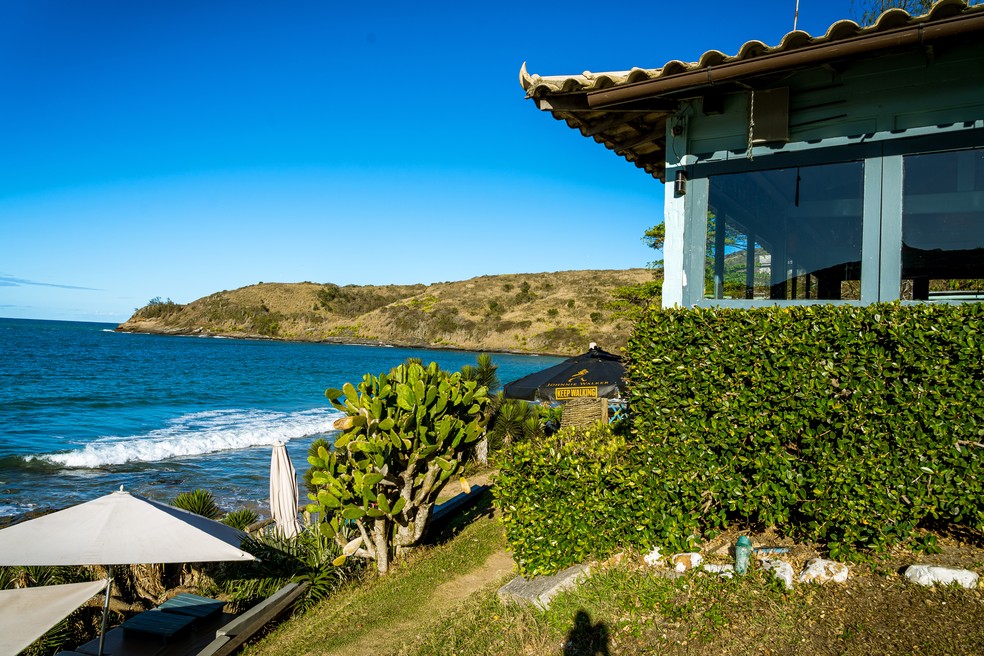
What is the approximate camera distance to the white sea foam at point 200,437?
22234 mm

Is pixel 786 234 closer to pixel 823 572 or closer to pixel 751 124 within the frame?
pixel 751 124

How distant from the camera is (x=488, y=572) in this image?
7258mm

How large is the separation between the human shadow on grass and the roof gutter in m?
4.74

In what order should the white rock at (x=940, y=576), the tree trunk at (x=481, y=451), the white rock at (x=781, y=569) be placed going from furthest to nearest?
1. the tree trunk at (x=481, y=451)
2. the white rock at (x=781, y=569)
3. the white rock at (x=940, y=576)

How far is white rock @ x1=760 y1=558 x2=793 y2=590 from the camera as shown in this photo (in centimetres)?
472

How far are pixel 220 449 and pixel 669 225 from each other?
70.8 ft

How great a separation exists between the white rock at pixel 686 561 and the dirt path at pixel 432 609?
224cm

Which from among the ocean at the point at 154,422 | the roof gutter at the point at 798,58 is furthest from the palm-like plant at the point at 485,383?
the roof gutter at the point at 798,58

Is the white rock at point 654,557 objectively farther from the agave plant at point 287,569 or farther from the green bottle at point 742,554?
the agave plant at point 287,569

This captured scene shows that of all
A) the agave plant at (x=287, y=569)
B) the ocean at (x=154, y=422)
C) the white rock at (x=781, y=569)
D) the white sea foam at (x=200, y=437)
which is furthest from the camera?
the white sea foam at (x=200, y=437)

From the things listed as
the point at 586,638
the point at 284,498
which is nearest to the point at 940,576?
the point at 586,638

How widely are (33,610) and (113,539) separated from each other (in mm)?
789

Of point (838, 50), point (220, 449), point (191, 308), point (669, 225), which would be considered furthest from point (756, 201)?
point (191, 308)

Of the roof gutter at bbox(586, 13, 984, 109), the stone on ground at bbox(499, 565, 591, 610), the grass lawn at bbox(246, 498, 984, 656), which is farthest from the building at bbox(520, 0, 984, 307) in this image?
the stone on ground at bbox(499, 565, 591, 610)
